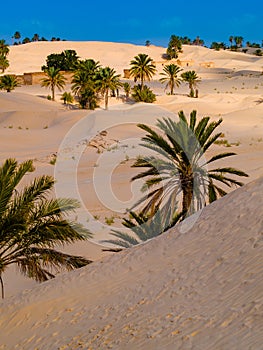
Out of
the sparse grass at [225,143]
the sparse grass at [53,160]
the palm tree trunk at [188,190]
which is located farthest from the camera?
the sparse grass at [225,143]

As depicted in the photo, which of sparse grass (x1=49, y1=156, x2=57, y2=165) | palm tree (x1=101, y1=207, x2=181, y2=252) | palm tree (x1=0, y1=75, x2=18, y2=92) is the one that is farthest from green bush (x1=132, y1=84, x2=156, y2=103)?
palm tree (x1=101, y1=207, x2=181, y2=252)

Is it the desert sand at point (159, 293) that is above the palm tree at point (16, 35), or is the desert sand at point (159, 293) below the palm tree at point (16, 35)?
below

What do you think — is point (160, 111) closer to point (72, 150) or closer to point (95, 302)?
point (72, 150)

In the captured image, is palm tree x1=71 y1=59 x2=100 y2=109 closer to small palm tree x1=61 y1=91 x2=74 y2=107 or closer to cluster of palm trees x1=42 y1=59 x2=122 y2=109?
cluster of palm trees x1=42 y1=59 x2=122 y2=109

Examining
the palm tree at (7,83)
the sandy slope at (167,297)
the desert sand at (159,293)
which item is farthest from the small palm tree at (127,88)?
the sandy slope at (167,297)

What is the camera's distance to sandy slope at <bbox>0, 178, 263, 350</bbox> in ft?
17.9

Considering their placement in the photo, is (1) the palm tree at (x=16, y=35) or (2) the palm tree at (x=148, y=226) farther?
(1) the palm tree at (x=16, y=35)

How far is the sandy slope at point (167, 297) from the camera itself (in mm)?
5465

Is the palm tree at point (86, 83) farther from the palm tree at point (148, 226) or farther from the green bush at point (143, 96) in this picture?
the palm tree at point (148, 226)

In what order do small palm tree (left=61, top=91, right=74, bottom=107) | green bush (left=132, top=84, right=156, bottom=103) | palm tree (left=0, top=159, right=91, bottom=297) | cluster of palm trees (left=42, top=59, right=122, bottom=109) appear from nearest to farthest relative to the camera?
palm tree (left=0, top=159, right=91, bottom=297)
cluster of palm trees (left=42, top=59, right=122, bottom=109)
green bush (left=132, top=84, right=156, bottom=103)
small palm tree (left=61, top=91, right=74, bottom=107)

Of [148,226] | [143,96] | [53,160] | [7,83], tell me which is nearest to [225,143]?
[53,160]

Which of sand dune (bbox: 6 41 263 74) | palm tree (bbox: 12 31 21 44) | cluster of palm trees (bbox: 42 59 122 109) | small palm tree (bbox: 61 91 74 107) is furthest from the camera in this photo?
palm tree (bbox: 12 31 21 44)

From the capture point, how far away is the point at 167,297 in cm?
678

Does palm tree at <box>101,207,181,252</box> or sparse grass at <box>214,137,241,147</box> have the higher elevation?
sparse grass at <box>214,137,241,147</box>
